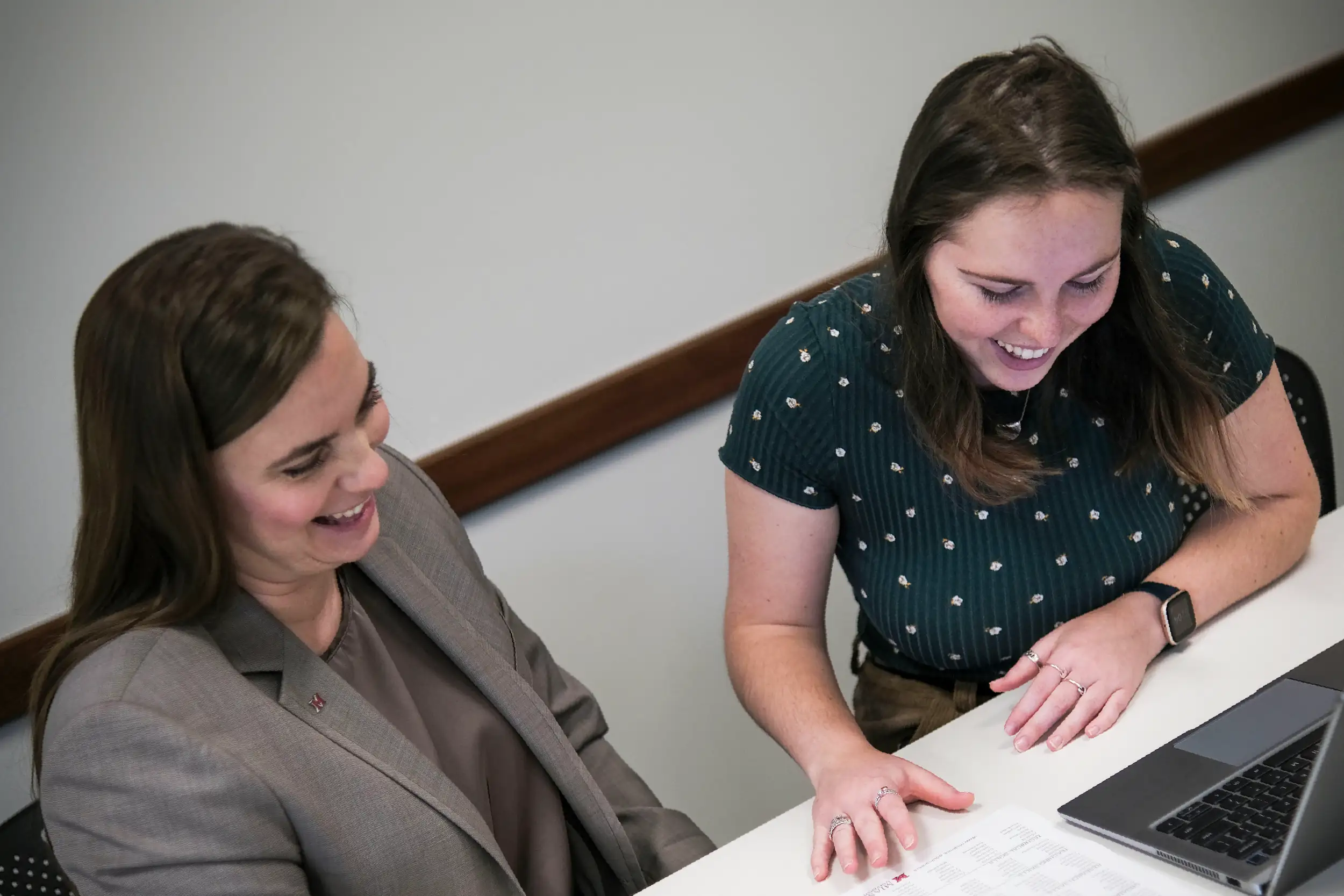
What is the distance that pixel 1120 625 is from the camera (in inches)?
57.0

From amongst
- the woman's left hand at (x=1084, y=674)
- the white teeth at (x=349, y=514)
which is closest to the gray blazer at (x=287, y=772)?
the white teeth at (x=349, y=514)

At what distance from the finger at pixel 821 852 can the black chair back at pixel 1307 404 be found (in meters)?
0.99

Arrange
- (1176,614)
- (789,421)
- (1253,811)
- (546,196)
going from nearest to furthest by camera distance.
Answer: (1253,811)
(1176,614)
(789,421)
(546,196)

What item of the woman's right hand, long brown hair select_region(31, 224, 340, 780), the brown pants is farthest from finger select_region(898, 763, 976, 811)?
long brown hair select_region(31, 224, 340, 780)

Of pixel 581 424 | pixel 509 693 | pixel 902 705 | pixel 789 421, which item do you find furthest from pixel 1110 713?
pixel 581 424

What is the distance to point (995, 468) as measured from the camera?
4.86 ft

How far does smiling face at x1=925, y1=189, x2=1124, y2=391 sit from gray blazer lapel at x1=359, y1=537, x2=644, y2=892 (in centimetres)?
67

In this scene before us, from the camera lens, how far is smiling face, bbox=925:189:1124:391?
1298 millimetres

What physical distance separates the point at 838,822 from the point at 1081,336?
0.67 metres

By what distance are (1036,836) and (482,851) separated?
1.87ft

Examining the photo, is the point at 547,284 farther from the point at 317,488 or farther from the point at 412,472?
the point at 317,488

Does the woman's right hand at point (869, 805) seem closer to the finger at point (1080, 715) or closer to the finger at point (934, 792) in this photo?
the finger at point (934, 792)

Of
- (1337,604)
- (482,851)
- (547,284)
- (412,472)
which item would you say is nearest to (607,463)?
(547,284)

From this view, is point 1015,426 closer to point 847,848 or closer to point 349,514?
point 847,848
